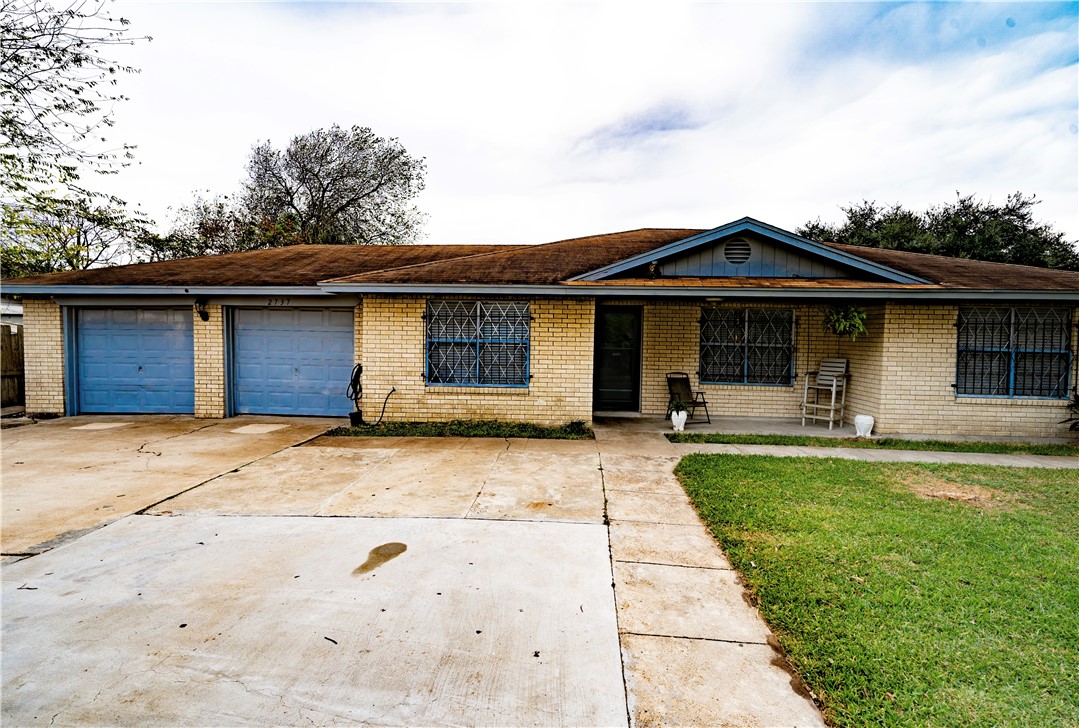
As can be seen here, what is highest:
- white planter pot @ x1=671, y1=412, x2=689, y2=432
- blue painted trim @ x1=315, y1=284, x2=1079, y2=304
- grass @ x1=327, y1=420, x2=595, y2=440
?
blue painted trim @ x1=315, y1=284, x2=1079, y2=304

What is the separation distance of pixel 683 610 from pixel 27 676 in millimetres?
3268

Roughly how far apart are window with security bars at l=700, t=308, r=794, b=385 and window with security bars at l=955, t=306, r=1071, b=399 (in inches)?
104

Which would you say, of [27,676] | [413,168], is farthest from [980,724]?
[413,168]

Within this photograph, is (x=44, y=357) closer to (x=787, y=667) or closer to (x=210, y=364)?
(x=210, y=364)

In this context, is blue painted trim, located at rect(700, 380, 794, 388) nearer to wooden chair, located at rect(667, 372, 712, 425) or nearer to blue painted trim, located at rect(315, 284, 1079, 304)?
wooden chair, located at rect(667, 372, 712, 425)

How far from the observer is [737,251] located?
8.54 meters

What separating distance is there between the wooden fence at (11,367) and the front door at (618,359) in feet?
40.9

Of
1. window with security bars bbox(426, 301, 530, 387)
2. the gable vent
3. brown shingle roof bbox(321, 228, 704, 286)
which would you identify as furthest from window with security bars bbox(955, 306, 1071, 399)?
window with security bars bbox(426, 301, 530, 387)

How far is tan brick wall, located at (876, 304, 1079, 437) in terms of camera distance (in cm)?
804

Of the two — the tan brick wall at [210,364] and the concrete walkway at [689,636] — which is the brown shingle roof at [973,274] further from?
the tan brick wall at [210,364]

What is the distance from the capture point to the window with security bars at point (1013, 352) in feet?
26.5

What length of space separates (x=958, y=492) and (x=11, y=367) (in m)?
16.8

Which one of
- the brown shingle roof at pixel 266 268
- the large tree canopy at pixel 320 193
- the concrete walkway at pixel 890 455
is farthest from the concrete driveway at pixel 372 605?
the large tree canopy at pixel 320 193

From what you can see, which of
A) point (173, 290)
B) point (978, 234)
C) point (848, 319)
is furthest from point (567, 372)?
point (978, 234)
